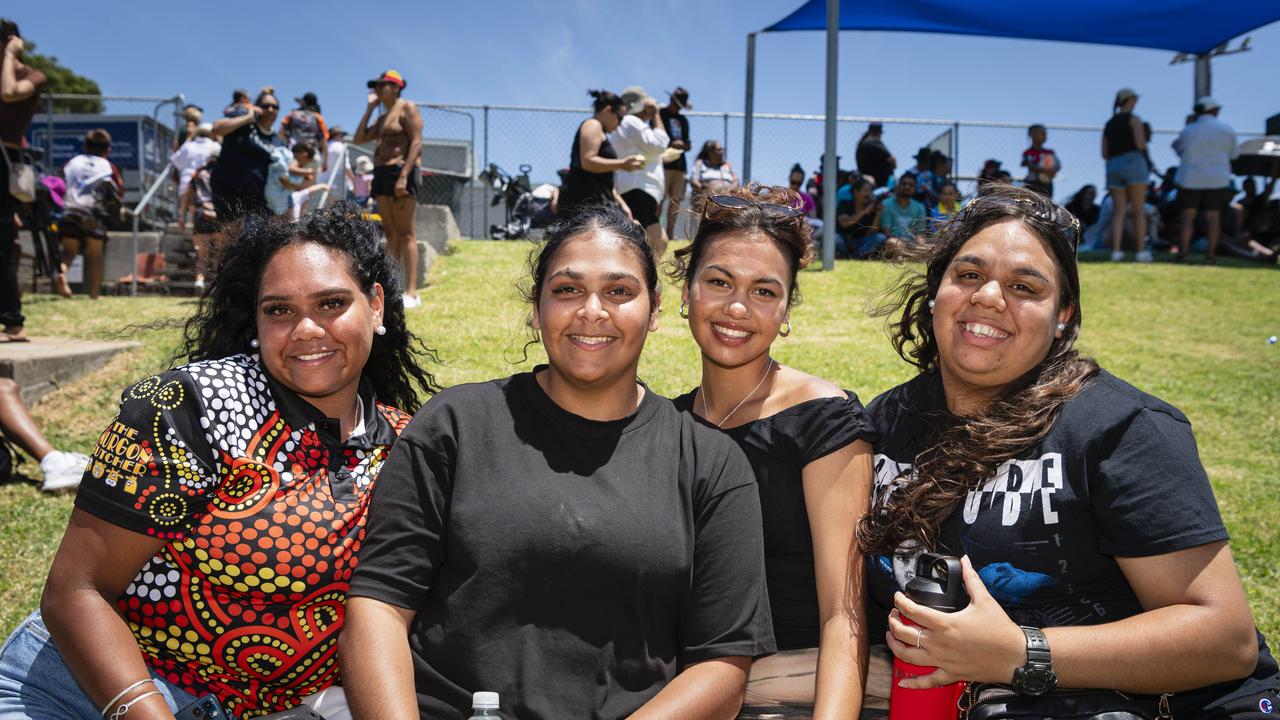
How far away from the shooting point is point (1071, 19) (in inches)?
547

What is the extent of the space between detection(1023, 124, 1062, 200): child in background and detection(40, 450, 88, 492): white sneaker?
46.1 feet

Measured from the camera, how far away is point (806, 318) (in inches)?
356

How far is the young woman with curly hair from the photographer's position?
206 cm

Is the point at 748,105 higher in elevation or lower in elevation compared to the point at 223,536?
higher

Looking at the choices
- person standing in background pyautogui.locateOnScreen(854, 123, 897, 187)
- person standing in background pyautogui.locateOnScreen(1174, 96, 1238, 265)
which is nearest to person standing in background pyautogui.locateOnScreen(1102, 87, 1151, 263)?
person standing in background pyautogui.locateOnScreen(1174, 96, 1238, 265)

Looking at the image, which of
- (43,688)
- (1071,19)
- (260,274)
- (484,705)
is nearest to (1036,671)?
(484,705)

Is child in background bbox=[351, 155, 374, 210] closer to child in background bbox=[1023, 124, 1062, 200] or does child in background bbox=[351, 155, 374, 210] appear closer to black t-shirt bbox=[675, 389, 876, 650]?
child in background bbox=[1023, 124, 1062, 200]

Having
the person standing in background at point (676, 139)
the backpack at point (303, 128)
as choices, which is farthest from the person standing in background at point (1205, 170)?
the backpack at point (303, 128)

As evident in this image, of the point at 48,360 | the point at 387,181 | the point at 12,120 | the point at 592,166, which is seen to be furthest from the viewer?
the point at 387,181

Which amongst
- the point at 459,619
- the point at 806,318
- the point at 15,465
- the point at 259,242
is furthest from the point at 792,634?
the point at 806,318

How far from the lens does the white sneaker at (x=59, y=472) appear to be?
15.5ft

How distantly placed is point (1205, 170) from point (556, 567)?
1395cm

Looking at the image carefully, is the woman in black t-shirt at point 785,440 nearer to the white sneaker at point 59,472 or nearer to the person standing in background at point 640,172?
the white sneaker at point 59,472

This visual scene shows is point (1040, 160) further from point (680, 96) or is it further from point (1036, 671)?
point (1036, 671)
